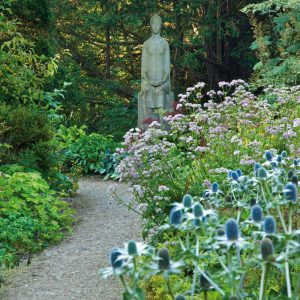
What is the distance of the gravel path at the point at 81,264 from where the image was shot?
509 centimetres

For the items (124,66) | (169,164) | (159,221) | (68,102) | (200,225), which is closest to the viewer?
(200,225)

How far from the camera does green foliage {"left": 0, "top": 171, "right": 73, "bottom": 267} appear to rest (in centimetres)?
628

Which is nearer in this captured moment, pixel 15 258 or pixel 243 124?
pixel 15 258

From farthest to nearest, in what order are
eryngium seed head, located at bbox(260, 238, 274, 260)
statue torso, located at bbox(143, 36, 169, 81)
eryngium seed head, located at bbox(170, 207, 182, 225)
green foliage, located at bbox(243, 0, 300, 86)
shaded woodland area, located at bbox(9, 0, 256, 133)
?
1. shaded woodland area, located at bbox(9, 0, 256, 133)
2. statue torso, located at bbox(143, 36, 169, 81)
3. green foliage, located at bbox(243, 0, 300, 86)
4. eryngium seed head, located at bbox(170, 207, 182, 225)
5. eryngium seed head, located at bbox(260, 238, 274, 260)

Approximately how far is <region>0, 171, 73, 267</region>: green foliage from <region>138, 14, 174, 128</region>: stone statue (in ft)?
19.3

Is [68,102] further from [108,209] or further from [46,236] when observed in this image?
[46,236]

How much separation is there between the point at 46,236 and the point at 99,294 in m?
1.82

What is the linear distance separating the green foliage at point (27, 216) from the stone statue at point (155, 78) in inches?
232

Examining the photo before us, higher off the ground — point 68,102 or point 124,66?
point 124,66

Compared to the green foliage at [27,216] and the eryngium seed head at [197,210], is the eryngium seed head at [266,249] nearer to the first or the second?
the eryngium seed head at [197,210]

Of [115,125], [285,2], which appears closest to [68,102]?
[115,125]

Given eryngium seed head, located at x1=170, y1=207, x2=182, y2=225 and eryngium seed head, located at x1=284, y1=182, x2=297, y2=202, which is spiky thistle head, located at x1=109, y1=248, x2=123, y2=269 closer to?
eryngium seed head, located at x1=170, y1=207, x2=182, y2=225

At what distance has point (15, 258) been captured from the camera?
235 inches

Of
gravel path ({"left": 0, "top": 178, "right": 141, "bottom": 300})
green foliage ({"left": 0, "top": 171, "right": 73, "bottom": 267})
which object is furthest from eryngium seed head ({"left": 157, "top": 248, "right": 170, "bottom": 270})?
green foliage ({"left": 0, "top": 171, "right": 73, "bottom": 267})
